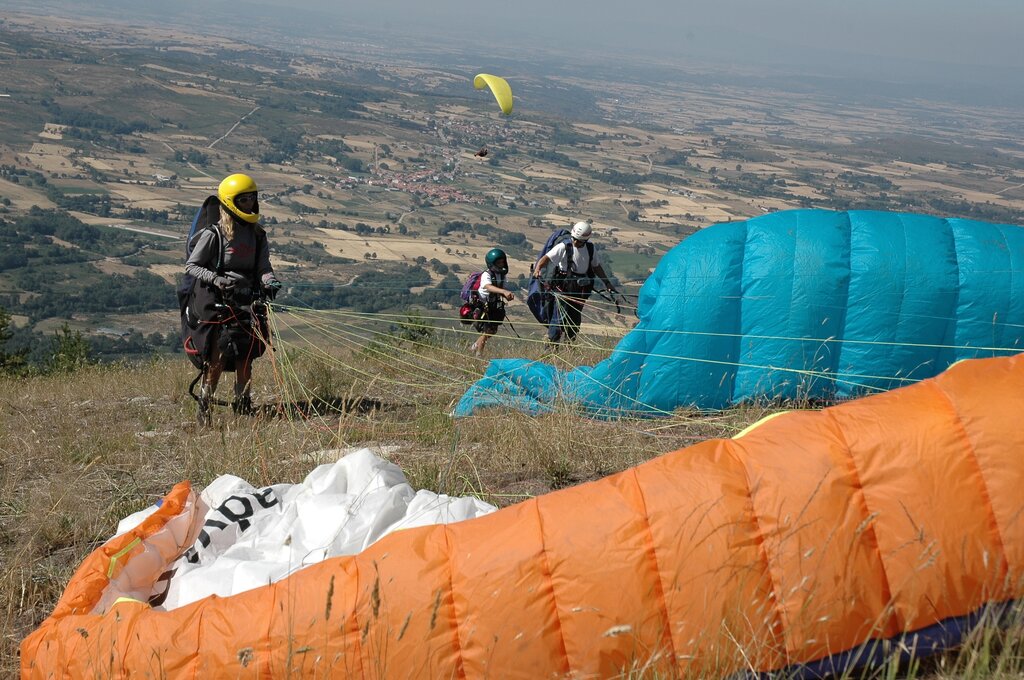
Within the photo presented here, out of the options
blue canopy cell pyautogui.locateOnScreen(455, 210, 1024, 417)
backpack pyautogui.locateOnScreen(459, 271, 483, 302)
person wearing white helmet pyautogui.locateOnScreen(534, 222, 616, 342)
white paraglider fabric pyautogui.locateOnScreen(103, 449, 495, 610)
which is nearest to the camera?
white paraglider fabric pyautogui.locateOnScreen(103, 449, 495, 610)

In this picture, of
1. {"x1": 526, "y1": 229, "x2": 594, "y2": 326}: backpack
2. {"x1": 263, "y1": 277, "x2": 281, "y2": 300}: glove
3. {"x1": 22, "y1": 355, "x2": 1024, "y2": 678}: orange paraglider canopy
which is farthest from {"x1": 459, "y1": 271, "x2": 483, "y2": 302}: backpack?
{"x1": 22, "y1": 355, "x2": 1024, "y2": 678}: orange paraglider canopy

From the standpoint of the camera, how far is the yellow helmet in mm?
5293

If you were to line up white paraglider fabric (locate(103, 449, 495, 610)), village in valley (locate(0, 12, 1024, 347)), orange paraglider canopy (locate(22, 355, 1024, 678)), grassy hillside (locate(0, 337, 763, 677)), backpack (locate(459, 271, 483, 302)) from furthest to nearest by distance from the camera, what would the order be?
village in valley (locate(0, 12, 1024, 347)), backpack (locate(459, 271, 483, 302)), grassy hillside (locate(0, 337, 763, 677)), white paraglider fabric (locate(103, 449, 495, 610)), orange paraglider canopy (locate(22, 355, 1024, 678))

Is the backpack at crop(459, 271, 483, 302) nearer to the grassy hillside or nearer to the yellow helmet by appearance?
the grassy hillside

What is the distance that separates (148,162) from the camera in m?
58.5

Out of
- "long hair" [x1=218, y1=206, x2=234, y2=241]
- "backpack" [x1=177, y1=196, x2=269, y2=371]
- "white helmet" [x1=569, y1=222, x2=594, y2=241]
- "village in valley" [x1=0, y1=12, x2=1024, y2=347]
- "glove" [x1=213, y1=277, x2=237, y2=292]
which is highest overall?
"long hair" [x1=218, y1=206, x2=234, y2=241]

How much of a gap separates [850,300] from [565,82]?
12444cm

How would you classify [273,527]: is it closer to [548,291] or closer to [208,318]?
[208,318]

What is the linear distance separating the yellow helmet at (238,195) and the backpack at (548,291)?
2.79m

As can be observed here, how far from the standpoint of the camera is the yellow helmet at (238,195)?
5293mm

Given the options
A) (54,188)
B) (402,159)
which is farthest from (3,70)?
(402,159)

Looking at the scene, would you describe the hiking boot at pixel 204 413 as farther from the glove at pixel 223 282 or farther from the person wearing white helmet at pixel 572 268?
the person wearing white helmet at pixel 572 268

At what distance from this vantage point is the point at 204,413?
5586 mm

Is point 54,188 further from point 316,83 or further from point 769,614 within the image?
point 769,614
